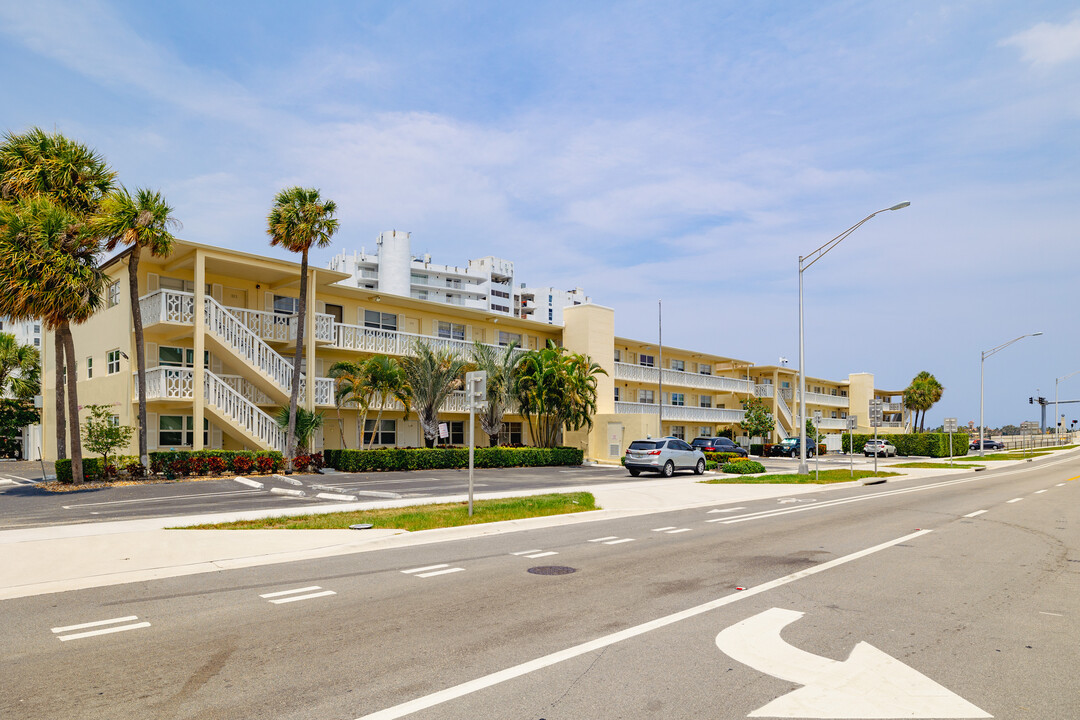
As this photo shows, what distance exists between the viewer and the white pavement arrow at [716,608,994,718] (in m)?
4.91

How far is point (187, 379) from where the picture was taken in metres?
26.6

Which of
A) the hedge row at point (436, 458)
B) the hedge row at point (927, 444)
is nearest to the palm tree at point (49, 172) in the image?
the hedge row at point (436, 458)

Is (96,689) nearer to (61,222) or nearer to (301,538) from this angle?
(301,538)

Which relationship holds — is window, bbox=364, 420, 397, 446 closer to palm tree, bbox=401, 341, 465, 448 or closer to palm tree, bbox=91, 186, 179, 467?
palm tree, bbox=401, 341, 465, 448

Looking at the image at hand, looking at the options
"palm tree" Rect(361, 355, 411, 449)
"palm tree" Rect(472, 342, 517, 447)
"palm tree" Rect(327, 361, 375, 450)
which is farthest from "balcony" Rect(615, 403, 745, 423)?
"palm tree" Rect(327, 361, 375, 450)

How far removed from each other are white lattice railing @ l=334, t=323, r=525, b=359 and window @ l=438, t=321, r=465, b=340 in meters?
2.01

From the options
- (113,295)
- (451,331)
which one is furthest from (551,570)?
(451,331)

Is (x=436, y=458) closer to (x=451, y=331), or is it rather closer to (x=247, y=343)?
(x=247, y=343)

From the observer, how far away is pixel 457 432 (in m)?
40.8

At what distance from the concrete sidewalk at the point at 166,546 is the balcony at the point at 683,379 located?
31469 millimetres

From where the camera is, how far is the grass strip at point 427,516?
Result: 14.2 metres

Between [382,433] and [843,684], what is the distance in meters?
32.4

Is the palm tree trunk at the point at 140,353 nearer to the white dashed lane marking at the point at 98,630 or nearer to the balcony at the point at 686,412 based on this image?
the white dashed lane marking at the point at 98,630

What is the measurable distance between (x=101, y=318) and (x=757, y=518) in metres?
28.3
